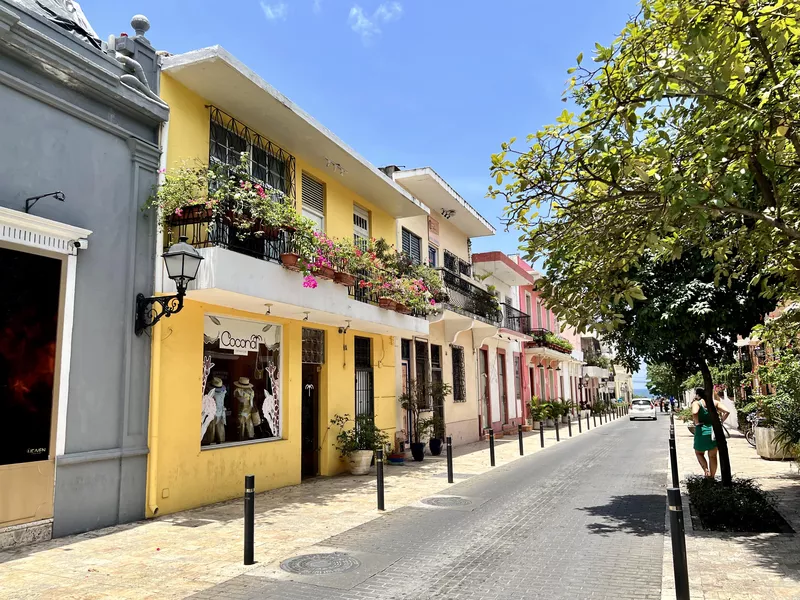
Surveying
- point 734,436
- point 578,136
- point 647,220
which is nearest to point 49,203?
point 578,136

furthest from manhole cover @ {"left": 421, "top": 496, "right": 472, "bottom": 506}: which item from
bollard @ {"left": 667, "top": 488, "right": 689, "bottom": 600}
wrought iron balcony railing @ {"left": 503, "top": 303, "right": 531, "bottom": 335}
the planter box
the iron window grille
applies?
wrought iron balcony railing @ {"left": 503, "top": 303, "right": 531, "bottom": 335}

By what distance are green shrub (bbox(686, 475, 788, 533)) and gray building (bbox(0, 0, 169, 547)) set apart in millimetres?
7377

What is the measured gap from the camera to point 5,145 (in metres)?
6.83

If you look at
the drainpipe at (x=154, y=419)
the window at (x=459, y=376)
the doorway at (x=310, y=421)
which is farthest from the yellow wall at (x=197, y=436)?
the window at (x=459, y=376)

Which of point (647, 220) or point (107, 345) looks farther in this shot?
point (107, 345)

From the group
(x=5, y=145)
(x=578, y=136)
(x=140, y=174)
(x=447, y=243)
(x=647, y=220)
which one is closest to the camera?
(x=578, y=136)

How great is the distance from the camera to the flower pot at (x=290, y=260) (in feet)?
31.9

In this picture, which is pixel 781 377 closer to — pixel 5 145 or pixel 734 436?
pixel 734 436

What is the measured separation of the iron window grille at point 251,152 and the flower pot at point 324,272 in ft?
6.32

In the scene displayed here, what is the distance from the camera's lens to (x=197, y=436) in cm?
909

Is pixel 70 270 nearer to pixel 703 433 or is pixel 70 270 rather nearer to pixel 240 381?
pixel 240 381

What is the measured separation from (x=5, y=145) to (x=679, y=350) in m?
9.17

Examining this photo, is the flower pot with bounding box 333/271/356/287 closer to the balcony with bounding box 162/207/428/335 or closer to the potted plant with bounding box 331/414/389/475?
the balcony with bounding box 162/207/428/335

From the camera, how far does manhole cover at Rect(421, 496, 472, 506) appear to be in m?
9.05
